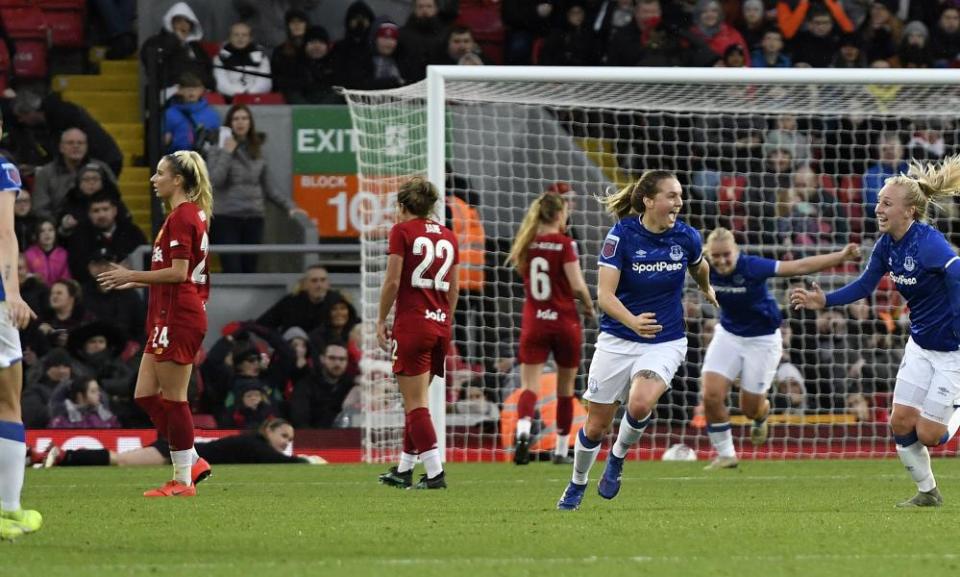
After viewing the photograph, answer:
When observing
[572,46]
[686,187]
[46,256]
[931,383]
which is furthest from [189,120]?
[931,383]

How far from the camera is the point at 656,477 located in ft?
41.0

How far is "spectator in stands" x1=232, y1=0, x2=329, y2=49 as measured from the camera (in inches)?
789

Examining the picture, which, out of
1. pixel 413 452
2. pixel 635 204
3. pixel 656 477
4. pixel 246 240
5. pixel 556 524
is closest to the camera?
pixel 556 524

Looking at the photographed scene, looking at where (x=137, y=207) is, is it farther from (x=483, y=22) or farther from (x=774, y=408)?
(x=774, y=408)

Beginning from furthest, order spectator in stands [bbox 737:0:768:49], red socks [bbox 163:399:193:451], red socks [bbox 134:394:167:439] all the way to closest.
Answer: spectator in stands [bbox 737:0:768:49]
red socks [bbox 134:394:167:439]
red socks [bbox 163:399:193:451]

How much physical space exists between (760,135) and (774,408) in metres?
3.32

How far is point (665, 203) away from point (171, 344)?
123 inches

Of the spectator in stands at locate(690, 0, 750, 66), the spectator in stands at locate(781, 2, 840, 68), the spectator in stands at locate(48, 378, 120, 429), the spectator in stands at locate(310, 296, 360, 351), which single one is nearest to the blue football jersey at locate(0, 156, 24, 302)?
the spectator in stands at locate(48, 378, 120, 429)

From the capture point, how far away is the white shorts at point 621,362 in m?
9.16

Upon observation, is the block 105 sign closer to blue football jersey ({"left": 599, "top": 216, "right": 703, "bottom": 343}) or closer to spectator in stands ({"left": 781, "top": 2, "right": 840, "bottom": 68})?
spectator in stands ({"left": 781, "top": 2, "right": 840, "bottom": 68})

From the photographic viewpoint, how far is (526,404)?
1410 cm

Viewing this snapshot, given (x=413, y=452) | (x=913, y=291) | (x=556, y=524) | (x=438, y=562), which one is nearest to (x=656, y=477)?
(x=413, y=452)

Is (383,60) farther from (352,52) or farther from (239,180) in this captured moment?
(239,180)

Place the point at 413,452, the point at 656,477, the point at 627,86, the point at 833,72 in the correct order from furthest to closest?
the point at 627,86 → the point at 833,72 → the point at 656,477 → the point at 413,452
